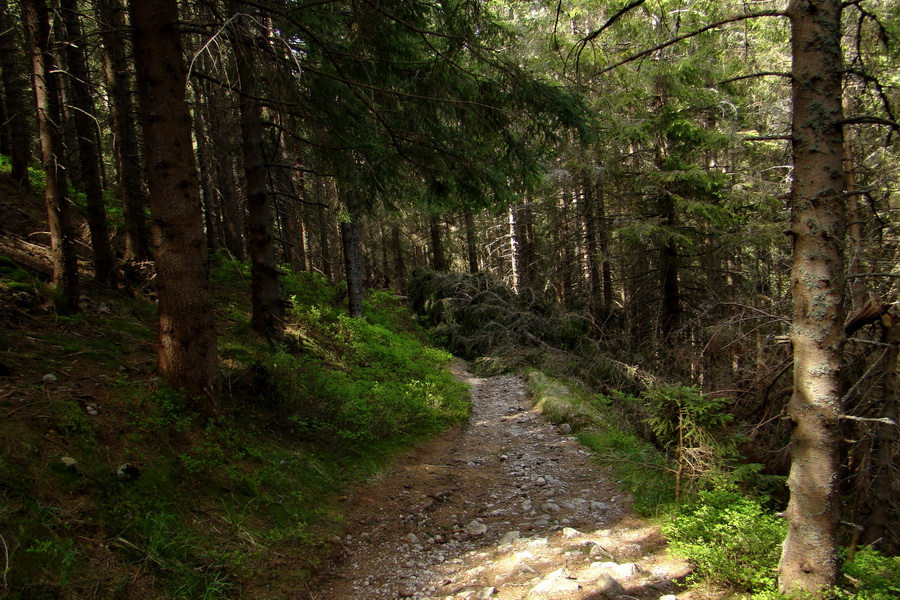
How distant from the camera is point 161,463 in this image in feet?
13.2

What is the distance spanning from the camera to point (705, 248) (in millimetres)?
12000

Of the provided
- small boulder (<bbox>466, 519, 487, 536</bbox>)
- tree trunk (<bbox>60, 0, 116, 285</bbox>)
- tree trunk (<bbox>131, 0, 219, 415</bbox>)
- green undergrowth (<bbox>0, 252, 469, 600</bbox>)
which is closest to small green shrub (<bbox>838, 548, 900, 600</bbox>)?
small boulder (<bbox>466, 519, 487, 536</bbox>)

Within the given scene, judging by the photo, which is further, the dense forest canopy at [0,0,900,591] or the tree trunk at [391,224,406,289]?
the tree trunk at [391,224,406,289]

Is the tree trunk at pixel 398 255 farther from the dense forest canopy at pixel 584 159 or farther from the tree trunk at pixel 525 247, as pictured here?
the dense forest canopy at pixel 584 159

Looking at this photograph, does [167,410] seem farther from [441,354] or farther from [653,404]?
[441,354]

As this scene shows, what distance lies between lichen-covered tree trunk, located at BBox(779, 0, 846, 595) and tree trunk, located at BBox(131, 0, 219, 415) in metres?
5.01

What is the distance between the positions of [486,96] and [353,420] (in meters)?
4.78

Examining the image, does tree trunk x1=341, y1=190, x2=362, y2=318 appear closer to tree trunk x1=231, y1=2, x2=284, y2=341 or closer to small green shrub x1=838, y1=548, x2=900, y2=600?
tree trunk x1=231, y1=2, x2=284, y2=341

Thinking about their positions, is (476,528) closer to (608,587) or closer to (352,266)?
(608,587)

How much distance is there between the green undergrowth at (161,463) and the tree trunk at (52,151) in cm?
52

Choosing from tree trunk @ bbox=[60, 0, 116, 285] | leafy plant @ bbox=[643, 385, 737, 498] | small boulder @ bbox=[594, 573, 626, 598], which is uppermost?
tree trunk @ bbox=[60, 0, 116, 285]

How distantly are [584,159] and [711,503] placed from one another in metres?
9.03

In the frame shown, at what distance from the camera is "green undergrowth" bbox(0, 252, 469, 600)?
9.80 ft

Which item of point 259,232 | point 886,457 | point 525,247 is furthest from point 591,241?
point 886,457
